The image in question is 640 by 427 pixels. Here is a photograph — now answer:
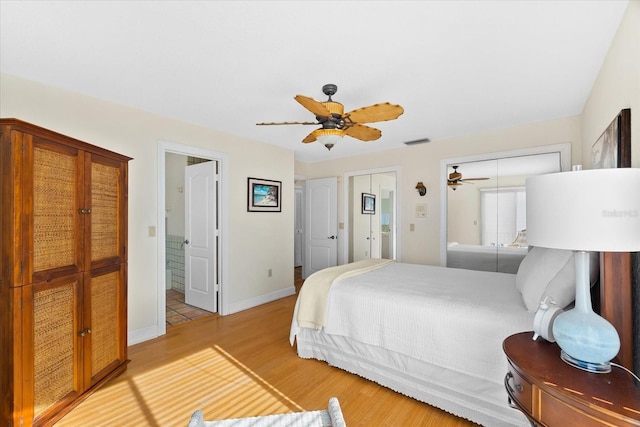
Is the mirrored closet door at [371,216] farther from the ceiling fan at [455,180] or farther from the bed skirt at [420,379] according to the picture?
the bed skirt at [420,379]

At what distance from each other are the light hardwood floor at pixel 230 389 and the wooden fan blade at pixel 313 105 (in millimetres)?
2082

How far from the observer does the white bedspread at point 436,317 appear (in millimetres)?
1717

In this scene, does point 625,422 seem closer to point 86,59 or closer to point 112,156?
point 112,156

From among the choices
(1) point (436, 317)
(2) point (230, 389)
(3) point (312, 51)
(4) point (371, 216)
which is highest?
(3) point (312, 51)

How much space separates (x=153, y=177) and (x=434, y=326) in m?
3.06

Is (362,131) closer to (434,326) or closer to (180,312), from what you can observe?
(434,326)

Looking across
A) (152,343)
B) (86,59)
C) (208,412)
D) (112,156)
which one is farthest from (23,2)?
(152,343)

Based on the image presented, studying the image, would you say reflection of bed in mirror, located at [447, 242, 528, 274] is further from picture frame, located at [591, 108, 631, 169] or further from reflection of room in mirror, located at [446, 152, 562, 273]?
picture frame, located at [591, 108, 631, 169]

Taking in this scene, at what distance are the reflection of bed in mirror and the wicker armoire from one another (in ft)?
12.8

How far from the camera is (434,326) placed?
1.91 m

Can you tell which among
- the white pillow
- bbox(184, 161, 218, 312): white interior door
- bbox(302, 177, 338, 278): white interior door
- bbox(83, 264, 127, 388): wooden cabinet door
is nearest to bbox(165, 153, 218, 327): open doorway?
bbox(184, 161, 218, 312): white interior door

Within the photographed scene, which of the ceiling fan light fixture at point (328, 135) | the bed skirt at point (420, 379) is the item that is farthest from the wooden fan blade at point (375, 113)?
the bed skirt at point (420, 379)

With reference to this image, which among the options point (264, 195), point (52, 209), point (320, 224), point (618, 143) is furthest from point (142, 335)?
point (618, 143)

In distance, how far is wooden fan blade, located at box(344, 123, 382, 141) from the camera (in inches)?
96.3
